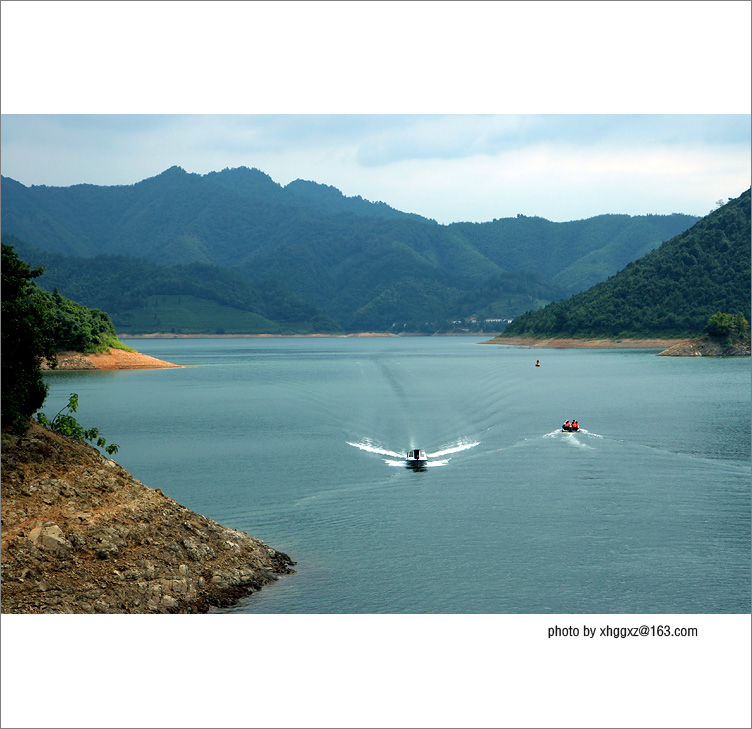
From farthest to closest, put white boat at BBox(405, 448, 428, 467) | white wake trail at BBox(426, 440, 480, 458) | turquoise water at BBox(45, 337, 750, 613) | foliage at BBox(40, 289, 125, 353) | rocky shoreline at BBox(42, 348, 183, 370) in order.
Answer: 1. rocky shoreline at BBox(42, 348, 183, 370)
2. foliage at BBox(40, 289, 125, 353)
3. white wake trail at BBox(426, 440, 480, 458)
4. white boat at BBox(405, 448, 428, 467)
5. turquoise water at BBox(45, 337, 750, 613)

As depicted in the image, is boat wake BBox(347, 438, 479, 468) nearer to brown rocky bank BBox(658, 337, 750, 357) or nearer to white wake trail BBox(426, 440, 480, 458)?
white wake trail BBox(426, 440, 480, 458)

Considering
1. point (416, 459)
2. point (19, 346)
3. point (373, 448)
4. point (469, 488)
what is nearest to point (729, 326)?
point (373, 448)

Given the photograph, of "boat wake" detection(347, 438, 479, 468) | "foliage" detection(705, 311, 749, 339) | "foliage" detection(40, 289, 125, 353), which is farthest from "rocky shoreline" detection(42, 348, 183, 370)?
"foliage" detection(705, 311, 749, 339)

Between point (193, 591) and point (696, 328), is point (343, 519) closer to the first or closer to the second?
point (193, 591)

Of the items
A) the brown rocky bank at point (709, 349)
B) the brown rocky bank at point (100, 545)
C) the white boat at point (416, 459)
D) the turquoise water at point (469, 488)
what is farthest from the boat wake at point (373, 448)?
the brown rocky bank at point (709, 349)

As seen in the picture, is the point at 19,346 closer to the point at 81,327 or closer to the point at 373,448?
the point at 373,448

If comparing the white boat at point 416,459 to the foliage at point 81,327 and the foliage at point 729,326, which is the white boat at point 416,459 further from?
the foliage at point 729,326

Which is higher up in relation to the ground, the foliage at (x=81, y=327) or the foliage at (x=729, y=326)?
the foliage at (x=729, y=326)
